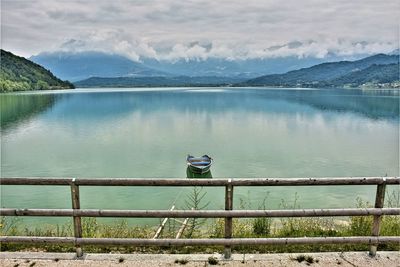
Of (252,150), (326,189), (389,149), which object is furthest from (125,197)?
(389,149)

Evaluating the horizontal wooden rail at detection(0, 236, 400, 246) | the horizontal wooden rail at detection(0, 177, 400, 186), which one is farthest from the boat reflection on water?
the horizontal wooden rail at detection(0, 177, 400, 186)

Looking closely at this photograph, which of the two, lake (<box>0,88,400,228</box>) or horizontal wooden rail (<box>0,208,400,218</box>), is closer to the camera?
horizontal wooden rail (<box>0,208,400,218</box>)

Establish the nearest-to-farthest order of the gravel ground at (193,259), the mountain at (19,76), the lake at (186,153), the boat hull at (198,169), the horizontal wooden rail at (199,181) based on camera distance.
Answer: the horizontal wooden rail at (199,181) < the gravel ground at (193,259) < the lake at (186,153) < the boat hull at (198,169) < the mountain at (19,76)

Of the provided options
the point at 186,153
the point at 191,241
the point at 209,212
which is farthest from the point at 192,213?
the point at 186,153

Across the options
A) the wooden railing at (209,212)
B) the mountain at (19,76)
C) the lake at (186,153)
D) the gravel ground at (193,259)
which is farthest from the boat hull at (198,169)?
the mountain at (19,76)

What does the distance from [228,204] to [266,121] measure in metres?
55.8

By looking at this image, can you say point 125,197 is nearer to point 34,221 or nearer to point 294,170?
point 34,221

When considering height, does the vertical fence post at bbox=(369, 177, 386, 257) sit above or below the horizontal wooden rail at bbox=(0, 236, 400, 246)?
above

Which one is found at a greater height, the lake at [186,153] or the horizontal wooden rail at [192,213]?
the horizontal wooden rail at [192,213]

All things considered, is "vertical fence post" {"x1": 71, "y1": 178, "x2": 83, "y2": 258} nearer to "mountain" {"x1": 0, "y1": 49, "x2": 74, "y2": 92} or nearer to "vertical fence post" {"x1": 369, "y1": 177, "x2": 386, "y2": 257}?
"vertical fence post" {"x1": 369, "y1": 177, "x2": 386, "y2": 257}

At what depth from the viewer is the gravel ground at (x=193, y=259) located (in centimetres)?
550

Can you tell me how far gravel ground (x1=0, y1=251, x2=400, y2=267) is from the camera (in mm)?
5496

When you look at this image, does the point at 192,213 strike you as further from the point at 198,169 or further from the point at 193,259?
the point at 198,169

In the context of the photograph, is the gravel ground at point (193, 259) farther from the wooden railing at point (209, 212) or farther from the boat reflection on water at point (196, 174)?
the boat reflection on water at point (196, 174)
